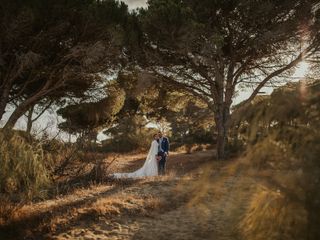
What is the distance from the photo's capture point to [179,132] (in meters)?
46.7

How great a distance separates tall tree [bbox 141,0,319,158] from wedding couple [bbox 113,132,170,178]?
12.6 feet

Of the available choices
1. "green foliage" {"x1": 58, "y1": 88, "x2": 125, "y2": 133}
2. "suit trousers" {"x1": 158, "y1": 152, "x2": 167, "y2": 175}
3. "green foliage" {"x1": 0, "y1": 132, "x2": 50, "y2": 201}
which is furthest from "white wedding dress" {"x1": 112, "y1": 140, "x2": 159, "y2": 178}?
"green foliage" {"x1": 58, "y1": 88, "x2": 125, "y2": 133}

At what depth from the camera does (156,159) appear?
56.5 feet

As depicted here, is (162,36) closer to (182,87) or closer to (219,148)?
(182,87)

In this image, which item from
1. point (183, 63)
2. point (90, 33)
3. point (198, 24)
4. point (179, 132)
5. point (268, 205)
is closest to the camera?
point (268, 205)

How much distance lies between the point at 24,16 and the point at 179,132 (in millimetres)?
28375

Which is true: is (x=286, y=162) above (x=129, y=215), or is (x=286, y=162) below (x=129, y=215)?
above

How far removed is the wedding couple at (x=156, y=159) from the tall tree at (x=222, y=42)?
384 cm

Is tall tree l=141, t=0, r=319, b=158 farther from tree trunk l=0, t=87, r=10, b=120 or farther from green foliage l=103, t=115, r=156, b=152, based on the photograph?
green foliage l=103, t=115, r=156, b=152

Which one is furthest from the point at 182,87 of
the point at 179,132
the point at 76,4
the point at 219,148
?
the point at 179,132

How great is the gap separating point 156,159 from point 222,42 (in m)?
5.37

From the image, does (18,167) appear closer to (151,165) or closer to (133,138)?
(151,165)

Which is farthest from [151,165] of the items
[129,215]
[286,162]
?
[286,162]

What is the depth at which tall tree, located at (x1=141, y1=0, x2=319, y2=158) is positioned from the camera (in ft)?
61.5
